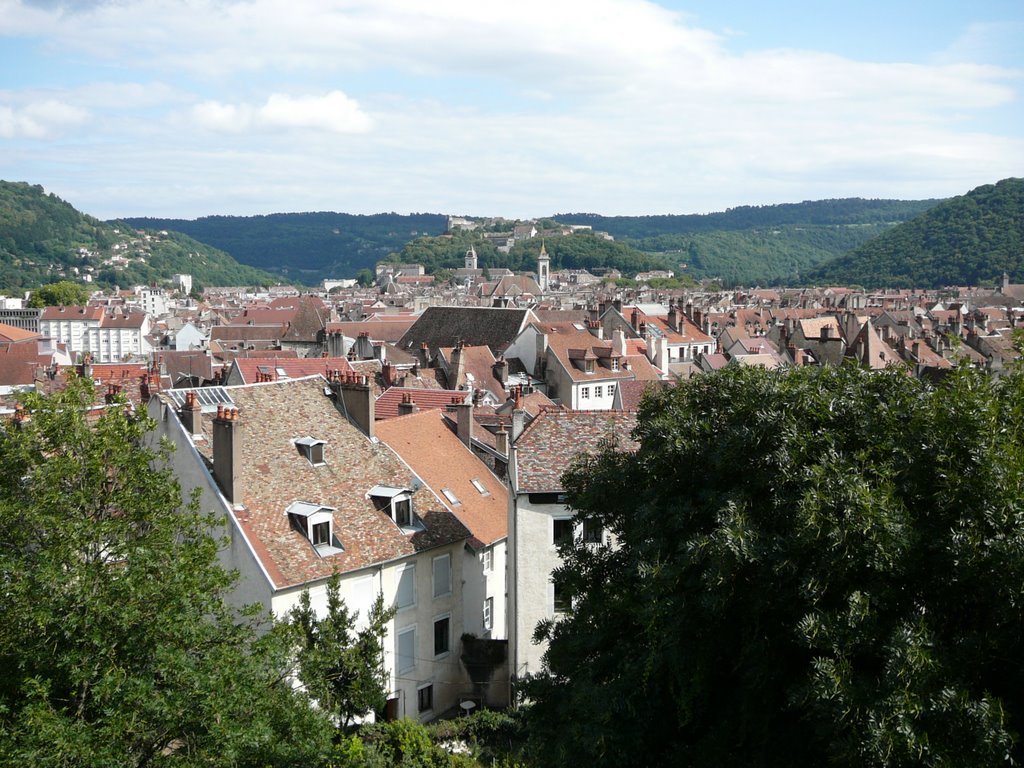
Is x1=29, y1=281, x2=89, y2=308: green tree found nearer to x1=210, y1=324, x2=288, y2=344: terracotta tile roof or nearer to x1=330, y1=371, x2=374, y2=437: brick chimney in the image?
x1=210, y1=324, x2=288, y2=344: terracotta tile roof

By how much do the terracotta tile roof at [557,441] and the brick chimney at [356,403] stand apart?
15.8 ft

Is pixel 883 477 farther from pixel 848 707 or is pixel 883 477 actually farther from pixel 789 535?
pixel 848 707

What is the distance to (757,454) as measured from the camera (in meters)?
16.7

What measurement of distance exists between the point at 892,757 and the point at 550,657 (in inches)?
309

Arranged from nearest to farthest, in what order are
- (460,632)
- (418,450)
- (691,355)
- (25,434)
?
(25,434) < (460,632) < (418,450) < (691,355)

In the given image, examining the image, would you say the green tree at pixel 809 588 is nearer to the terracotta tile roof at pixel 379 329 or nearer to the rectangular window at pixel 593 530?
the rectangular window at pixel 593 530

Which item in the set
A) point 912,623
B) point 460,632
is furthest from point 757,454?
point 460,632

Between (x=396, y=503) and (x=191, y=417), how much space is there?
5483mm

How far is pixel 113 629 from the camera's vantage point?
16344 mm

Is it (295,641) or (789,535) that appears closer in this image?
(789,535)

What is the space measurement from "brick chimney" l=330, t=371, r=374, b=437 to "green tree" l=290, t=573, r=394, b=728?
816 centimetres

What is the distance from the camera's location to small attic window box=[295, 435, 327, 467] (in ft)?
88.7

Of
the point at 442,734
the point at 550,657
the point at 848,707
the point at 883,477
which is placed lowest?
the point at 442,734

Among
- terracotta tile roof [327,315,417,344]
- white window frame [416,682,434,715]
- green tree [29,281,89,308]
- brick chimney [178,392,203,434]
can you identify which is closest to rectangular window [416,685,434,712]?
white window frame [416,682,434,715]
